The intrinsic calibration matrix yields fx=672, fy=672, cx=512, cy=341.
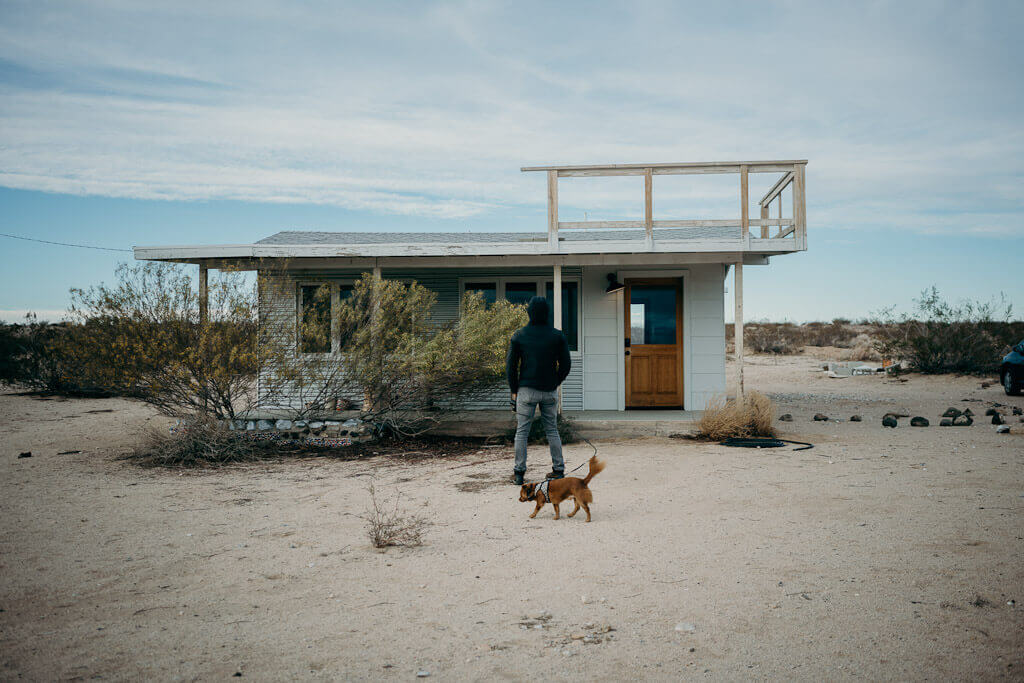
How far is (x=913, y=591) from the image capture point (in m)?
3.79

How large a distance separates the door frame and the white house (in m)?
0.02

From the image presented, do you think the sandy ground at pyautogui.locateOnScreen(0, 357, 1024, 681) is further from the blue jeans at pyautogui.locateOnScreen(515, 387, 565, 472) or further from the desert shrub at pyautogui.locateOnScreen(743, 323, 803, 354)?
the desert shrub at pyautogui.locateOnScreen(743, 323, 803, 354)

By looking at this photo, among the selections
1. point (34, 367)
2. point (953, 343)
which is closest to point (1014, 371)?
point (953, 343)

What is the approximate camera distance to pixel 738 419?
30.8ft

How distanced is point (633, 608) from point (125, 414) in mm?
13103

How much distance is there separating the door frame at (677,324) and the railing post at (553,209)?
2.06m

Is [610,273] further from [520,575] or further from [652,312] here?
[520,575]

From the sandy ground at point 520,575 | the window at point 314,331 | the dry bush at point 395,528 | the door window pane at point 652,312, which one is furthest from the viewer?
the door window pane at point 652,312

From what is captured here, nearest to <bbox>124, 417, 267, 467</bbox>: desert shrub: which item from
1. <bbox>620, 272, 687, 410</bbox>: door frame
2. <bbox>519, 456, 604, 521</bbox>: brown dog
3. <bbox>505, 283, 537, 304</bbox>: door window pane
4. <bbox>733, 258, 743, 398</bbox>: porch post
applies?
<bbox>519, 456, 604, 521</bbox>: brown dog

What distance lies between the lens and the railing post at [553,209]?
9703 millimetres

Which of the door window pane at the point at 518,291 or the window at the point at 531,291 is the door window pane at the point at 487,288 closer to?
the window at the point at 531,291

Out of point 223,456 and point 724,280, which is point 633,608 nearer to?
point 223,456

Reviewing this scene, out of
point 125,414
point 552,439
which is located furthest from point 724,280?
point 125,414

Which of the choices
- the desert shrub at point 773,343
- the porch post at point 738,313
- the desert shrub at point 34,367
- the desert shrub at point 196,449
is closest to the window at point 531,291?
the porch post at point 738,313
